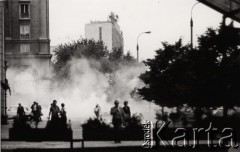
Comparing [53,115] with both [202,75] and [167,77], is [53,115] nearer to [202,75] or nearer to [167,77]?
[202,75]

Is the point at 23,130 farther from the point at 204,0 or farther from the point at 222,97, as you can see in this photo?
the point at 222,97

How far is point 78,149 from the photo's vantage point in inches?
527

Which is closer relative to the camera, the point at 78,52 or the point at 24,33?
the point at 24,33

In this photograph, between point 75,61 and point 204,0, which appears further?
point 75,61

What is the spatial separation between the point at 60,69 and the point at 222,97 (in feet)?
83.2

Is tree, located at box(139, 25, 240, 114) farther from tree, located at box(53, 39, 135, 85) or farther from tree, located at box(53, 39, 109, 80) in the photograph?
tree, located at box(53, 39, 109, 80)

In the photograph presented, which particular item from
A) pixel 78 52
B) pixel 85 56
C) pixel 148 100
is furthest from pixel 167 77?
pixel 85 56

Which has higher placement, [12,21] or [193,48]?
[12,21]

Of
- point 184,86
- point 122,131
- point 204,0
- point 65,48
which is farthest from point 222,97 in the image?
point 65,48

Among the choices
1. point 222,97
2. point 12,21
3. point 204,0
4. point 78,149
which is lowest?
point 78,149

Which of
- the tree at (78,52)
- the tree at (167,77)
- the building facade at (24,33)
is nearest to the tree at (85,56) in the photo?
the tree at (78,52)

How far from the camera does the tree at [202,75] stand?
58.6ft

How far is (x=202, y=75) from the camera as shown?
788 inches

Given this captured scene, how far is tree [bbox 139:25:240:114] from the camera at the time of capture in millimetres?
17859
